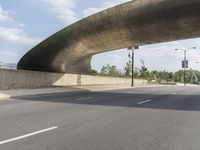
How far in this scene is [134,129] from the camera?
10.6 metres

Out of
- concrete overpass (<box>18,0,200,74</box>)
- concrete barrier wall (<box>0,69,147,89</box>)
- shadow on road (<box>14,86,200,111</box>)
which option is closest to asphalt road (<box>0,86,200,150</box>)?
shadow on road (<box>14,86,200,111</box>)

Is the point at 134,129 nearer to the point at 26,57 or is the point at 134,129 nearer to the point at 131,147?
the point at 131,147

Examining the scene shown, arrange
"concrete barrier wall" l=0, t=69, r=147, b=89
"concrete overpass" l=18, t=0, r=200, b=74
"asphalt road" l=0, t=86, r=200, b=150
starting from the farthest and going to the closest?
"concrete barrier wall" l=0, t=69, r=147, b=89
"concrete overpass" l=18, t=0, r=200, b=74
"asphalt road" l=0, t=86, r=200, b=150

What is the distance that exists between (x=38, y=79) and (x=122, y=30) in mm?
10715

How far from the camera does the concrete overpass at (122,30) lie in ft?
94.8

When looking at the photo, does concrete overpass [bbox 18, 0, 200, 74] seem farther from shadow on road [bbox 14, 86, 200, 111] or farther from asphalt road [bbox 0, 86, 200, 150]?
asphalt road [bbox 0, 86, 200, 150]

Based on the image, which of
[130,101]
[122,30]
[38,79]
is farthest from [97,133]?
[38,79]

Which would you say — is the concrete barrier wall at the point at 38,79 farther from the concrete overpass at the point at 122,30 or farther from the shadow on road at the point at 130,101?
the shadow on road at the point at 130,101

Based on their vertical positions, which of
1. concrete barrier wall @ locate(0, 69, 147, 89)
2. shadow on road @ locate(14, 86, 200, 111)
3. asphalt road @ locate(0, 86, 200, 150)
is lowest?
asphalt road @ locate(0, 86, 200, 150)

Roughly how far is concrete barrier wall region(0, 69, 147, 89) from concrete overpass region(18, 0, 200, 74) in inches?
109

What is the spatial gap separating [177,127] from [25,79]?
26312 millimetres

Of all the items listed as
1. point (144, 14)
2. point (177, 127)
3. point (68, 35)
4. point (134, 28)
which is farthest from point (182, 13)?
point (177, 127)

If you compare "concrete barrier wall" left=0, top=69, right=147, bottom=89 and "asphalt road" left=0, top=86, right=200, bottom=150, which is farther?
"concrete barrier wall" left=0, top=69, right=147, bottom=89

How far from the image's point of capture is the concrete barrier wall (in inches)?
1286
